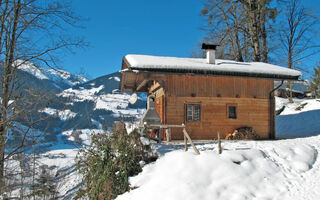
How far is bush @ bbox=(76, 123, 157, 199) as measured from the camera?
819cm

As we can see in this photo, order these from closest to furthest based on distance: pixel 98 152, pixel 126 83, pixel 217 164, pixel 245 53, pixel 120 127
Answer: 1. pixel 217 164
2. pixel 98 152
3. pixel 120 127
4. pixel 126 83
5. pixel 245 53

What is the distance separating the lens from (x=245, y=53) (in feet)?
87.1

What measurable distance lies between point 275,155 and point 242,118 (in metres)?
5.03

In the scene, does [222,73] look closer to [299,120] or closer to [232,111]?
[232,111]

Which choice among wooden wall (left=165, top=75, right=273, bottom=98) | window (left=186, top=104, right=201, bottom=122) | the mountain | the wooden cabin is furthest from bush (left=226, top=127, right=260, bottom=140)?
the mountain

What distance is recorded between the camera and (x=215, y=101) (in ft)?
46.3

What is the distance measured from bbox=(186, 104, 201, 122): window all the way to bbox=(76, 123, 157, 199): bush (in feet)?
15.5

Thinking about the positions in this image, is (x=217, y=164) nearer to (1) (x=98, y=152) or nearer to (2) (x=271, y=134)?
(1) (x=98, y=152)

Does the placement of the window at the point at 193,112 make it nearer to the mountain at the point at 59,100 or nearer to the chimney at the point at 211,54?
the chimney at the point at 211,54

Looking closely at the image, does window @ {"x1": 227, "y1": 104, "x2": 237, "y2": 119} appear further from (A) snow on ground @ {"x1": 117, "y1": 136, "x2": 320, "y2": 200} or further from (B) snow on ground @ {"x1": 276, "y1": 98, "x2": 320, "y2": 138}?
(A) snow on ground @ {"x1": 117, "y1": 136, "x2": 320, "y2": 200}

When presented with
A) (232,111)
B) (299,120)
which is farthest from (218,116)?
(299,120)

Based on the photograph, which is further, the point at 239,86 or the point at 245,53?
the point at 245,53

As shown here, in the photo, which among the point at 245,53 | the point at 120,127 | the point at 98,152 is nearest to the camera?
the point at 98,152

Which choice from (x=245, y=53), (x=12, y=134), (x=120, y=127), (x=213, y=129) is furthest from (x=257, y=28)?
(x=12, y=134)
